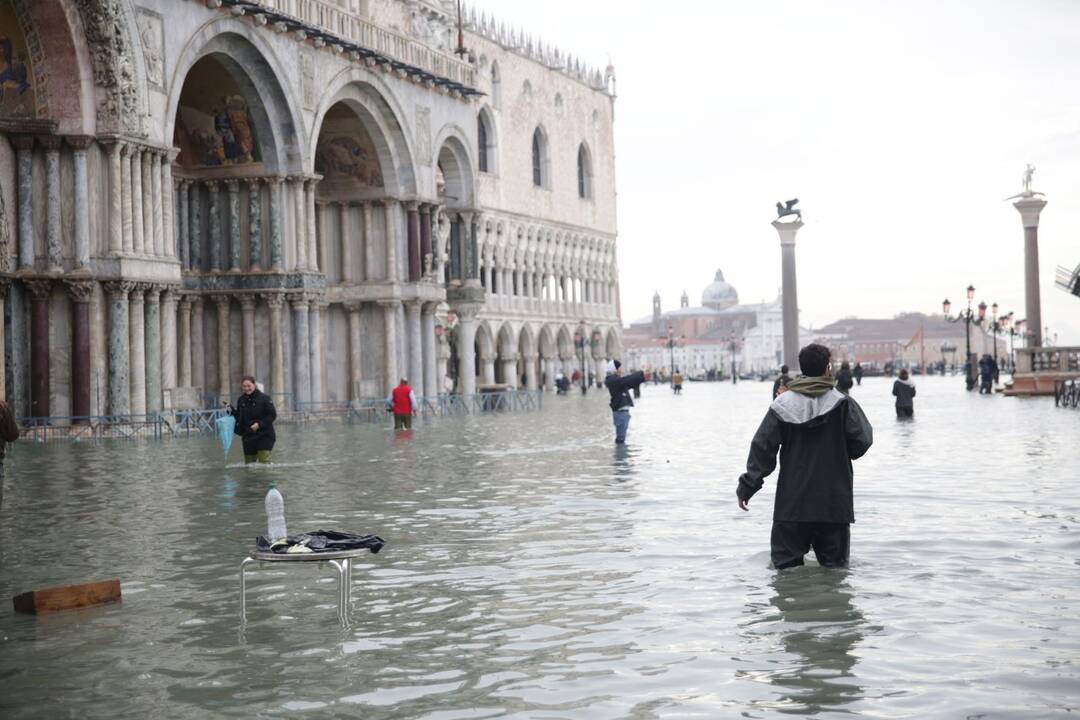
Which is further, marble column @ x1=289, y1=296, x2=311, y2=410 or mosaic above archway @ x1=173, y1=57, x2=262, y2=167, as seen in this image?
marble column @ x1=289, y1=296, x2=311, y2=410

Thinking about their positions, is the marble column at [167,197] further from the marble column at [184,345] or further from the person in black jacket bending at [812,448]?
the person in black jacket bending at [812,448]

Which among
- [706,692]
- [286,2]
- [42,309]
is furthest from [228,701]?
[286,2]

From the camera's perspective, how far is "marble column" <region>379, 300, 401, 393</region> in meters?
37.3

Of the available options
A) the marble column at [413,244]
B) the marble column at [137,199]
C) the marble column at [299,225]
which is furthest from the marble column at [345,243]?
the marble column at [137,199]

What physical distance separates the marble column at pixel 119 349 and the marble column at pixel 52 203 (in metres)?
0.94

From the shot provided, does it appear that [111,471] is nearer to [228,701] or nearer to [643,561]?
[643,561]

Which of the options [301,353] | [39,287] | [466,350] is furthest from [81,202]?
[466,350]

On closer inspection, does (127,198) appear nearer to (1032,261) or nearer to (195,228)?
(195,228)

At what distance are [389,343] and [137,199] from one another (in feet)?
40.2

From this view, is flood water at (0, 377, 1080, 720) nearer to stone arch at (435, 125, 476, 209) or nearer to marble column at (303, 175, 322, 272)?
marble column at (303, 175, 322, 272)

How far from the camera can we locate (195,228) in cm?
3269

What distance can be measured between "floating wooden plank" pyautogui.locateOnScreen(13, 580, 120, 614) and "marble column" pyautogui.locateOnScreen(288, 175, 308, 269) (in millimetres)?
24895

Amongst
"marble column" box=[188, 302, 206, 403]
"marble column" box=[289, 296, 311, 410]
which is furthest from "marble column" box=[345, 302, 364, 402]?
"marble column" box=[188, 302, 206, 403]

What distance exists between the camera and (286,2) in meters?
31.8
